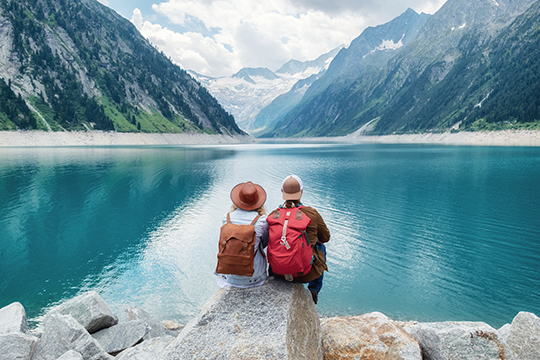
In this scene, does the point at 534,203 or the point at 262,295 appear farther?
the point at 534,203

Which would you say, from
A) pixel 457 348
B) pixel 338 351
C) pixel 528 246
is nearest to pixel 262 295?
pixel 338 351

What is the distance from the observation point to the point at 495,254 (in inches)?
705

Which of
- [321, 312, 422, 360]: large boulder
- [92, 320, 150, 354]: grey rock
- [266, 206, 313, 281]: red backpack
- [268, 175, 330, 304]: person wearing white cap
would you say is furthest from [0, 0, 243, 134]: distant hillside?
[321, 312, 422, 360]: large boulder

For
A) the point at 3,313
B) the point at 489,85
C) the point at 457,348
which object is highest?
the point at 489,85

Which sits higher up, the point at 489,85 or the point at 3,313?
the point at 489,85

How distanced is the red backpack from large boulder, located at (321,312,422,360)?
1634mm

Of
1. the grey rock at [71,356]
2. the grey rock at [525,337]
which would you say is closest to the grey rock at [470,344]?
the grey rock at [525,337]

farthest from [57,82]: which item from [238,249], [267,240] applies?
[238,249]

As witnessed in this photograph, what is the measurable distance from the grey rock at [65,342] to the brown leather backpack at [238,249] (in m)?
4.11

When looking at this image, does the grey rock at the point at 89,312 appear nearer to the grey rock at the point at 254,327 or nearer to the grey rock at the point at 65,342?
the grey rock at the point at 65,342

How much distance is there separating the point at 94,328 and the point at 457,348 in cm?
903

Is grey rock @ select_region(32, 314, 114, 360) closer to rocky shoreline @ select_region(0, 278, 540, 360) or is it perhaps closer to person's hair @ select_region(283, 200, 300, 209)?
rocky shoreline @ select_region(0, 278, 540, 360)

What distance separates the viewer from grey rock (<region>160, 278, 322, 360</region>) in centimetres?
505

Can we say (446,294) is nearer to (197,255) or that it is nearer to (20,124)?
(197,255)
